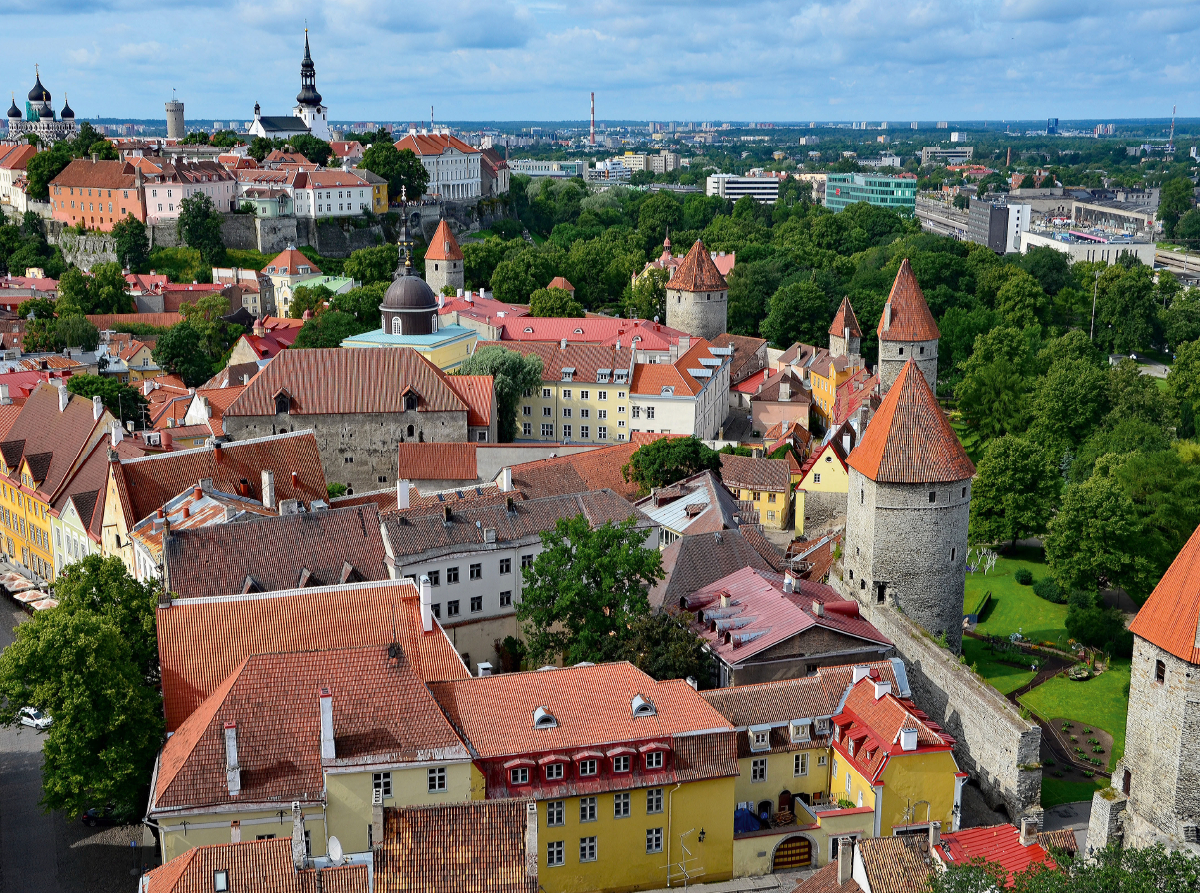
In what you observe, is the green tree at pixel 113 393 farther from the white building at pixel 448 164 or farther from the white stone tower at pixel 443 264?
the white building at pixel 448 164

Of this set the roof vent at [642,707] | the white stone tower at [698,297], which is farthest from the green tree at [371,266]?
the roof vent at [642,707]

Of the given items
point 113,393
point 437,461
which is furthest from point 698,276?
point 113,393

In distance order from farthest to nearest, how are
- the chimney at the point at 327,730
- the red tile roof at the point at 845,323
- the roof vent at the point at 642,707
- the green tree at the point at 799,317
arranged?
the green tree at the point at 799,317
the red tile roof at the point at 845,323
the roof vent at the point at 642,707
the chimney at the point at 327,730

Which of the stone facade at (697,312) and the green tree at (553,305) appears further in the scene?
the green tree at (553,305)

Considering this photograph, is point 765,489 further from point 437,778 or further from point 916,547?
point 437,778

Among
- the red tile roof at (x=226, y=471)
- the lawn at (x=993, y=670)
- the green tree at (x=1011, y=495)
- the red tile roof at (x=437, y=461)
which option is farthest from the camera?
the green tree at (x=1011, y=495)

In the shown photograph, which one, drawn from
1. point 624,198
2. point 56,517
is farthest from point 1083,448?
point 624,198
